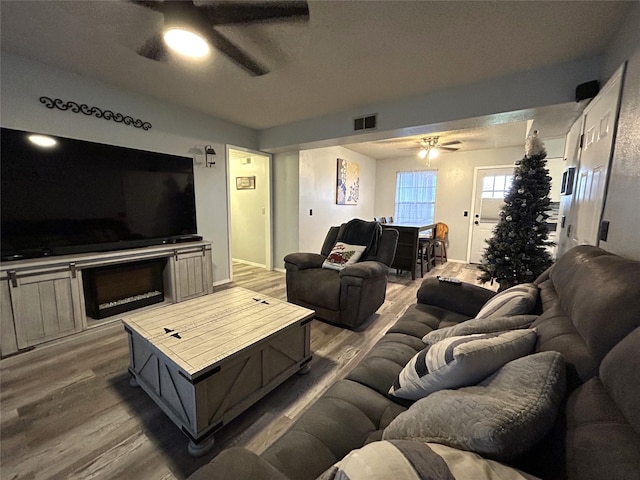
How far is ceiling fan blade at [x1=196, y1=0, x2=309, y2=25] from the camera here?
1.36 meters

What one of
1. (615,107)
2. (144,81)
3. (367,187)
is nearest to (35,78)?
(144,81)

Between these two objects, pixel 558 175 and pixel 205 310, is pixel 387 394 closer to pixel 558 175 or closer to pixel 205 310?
pixel 205 310

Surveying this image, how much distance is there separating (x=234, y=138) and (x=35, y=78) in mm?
2178

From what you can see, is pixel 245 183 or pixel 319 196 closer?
pixel 319 196

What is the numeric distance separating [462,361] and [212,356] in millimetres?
1178

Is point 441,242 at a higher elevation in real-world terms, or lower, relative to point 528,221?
lower

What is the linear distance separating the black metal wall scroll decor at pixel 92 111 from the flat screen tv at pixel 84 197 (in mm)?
355

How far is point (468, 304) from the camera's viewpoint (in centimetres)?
188

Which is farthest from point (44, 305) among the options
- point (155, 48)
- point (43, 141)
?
point (155, 48)

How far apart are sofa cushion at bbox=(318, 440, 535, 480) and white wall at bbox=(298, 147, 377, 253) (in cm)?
430

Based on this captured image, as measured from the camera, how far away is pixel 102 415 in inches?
61.7

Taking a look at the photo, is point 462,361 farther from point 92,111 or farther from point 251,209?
point 251,209

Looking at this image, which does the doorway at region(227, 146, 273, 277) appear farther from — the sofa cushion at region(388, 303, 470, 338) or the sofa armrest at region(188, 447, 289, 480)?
the sofa armrest at region(188, 447, 289, 480)

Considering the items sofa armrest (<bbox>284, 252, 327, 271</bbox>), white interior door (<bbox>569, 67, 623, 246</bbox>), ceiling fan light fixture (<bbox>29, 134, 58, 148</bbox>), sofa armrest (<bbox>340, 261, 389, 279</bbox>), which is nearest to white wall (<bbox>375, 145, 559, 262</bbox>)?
white interior door (<bbox>569, 67, 623, 246</bbox>)
